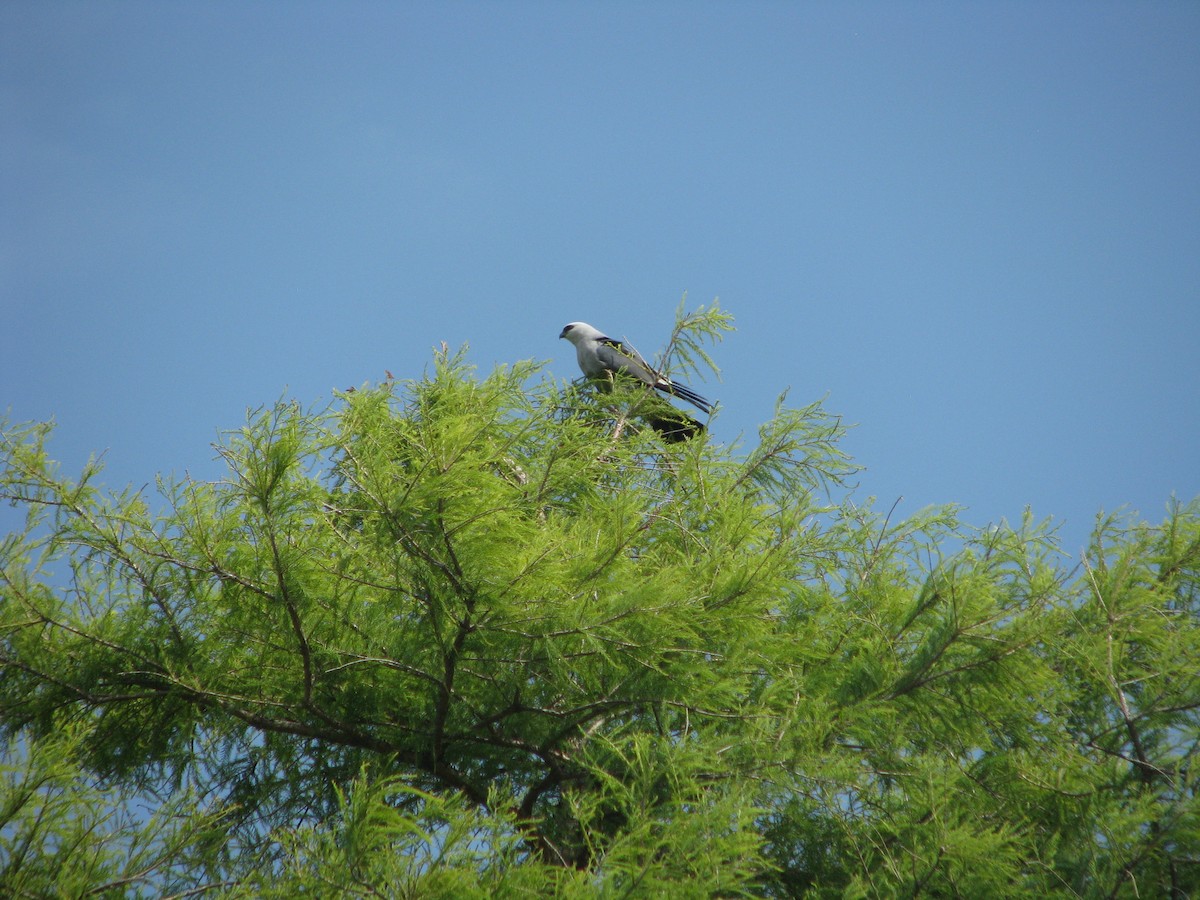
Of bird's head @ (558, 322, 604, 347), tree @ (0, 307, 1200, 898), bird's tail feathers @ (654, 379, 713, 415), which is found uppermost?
bird's head @ (558, 322, 604, 347)

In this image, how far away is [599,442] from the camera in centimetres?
447

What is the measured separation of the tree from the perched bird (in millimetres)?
1756

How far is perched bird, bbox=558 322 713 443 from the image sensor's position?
6168 mm

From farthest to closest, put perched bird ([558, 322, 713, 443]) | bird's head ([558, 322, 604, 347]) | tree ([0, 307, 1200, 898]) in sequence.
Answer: bird's head ([558, 322, 604, 347])
perched bird ([558, 322, 713, 443])
tree ([0, 307, 1200, 898])

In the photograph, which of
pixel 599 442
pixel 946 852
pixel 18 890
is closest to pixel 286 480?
pixel 18 890

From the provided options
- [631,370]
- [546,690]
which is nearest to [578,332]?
[631,370]

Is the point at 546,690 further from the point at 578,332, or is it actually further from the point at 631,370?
the point at 578,332

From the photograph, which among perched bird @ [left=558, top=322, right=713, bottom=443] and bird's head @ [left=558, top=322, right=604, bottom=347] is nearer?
perched bird @ [left=558, top=322, right=713, bottom=443]

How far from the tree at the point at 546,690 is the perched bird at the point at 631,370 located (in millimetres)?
1756

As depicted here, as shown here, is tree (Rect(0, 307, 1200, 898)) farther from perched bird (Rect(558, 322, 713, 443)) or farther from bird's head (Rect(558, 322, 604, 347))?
bird's head (Rect(558, 322, 604, 347))

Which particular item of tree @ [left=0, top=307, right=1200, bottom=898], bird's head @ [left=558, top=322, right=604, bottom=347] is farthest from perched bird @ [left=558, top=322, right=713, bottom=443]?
tree @ [left=0, top=307, right=1200, bottom=898]

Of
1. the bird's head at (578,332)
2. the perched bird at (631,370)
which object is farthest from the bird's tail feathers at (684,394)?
the bird's head at (578,332)

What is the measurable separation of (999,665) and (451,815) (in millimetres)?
2012

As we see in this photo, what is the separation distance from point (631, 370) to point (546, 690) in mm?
3865
